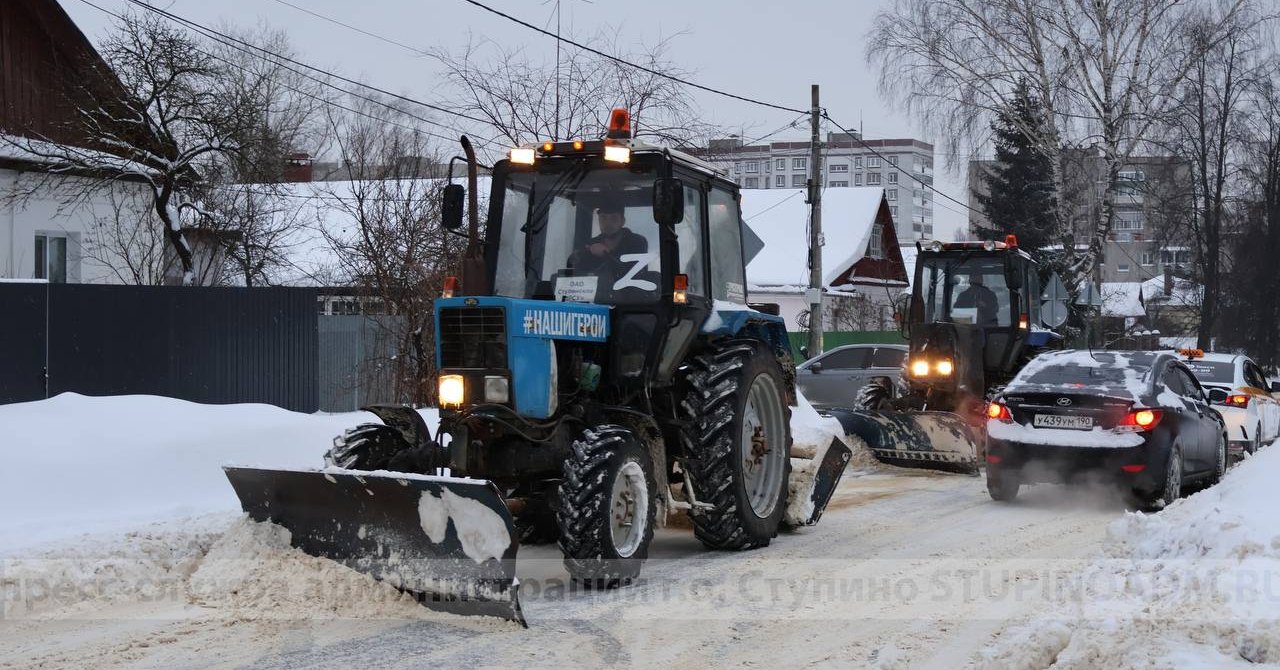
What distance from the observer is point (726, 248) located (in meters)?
8.99

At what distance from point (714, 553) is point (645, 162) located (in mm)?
2606

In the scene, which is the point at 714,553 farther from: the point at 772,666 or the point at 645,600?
the point at 772,666

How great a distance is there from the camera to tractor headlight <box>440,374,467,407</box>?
23.4 feet

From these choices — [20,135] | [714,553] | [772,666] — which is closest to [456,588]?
[772,666]

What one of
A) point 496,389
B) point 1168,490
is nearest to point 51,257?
point 496,389

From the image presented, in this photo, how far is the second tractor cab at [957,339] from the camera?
47.0 ft

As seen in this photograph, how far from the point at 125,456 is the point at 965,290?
10.2m

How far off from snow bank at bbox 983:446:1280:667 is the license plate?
3.34 m

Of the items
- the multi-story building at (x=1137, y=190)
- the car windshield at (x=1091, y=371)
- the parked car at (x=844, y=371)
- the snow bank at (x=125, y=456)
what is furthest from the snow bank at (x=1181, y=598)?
the multi-story building at (x=1137, y=190)

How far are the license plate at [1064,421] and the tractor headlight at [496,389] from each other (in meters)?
5.93

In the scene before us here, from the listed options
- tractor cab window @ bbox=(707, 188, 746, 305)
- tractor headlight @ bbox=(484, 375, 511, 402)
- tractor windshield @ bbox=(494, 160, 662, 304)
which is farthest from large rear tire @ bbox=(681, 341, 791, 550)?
tractor headlight @ bbox=(484, 375, 511, 402)

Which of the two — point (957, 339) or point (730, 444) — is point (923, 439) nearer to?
point (957, 339)

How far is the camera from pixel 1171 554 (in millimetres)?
6773

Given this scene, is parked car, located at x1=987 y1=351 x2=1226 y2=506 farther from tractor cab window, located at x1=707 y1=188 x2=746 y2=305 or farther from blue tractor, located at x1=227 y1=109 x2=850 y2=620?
tractor cab window, located at x1=707 y1=188 x2=746 y2=305
